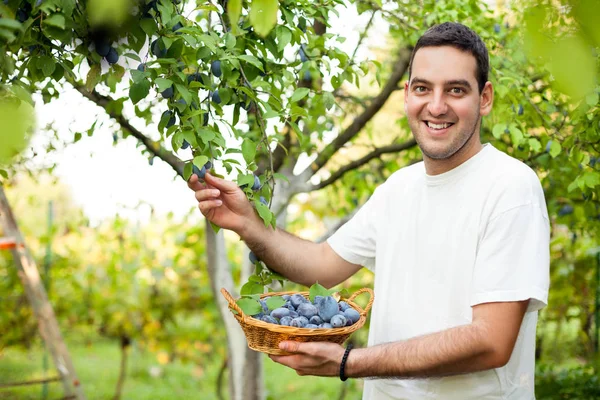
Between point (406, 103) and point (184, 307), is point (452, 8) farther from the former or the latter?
point (184, 307)

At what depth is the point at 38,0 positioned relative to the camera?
4.30 ft

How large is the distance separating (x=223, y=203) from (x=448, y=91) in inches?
27.9

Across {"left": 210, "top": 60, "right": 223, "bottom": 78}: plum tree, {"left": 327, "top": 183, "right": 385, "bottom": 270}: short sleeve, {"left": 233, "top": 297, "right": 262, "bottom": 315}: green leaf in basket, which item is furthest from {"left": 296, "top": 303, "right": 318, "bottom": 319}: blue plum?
{"left": 210, "top": 60, "right": 223, "bottom": 78}: plum tree

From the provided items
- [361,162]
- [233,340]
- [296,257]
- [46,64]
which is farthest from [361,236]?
[233,340]

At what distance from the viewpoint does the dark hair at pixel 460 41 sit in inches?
68.7

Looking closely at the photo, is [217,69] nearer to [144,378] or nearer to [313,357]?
[313,357]

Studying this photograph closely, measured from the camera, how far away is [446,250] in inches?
69.1

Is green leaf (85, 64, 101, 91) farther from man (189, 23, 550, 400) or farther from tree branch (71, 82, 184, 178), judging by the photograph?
tree branch (71, 82, 184, 178)

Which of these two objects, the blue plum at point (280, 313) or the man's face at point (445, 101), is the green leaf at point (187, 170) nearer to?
the blue plum at point (280, 313)

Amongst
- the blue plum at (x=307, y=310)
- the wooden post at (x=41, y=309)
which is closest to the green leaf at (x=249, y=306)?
the blue plum at (x=307, y=310)

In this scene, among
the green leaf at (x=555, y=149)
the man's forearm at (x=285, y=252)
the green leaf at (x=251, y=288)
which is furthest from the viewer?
the green leaf at (x=555, y=149)

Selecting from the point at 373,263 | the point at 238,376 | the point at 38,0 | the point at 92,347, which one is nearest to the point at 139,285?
the point at 92,347

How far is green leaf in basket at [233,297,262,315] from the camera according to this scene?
1626mm

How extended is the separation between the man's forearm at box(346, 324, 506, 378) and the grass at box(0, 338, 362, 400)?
139 inches
